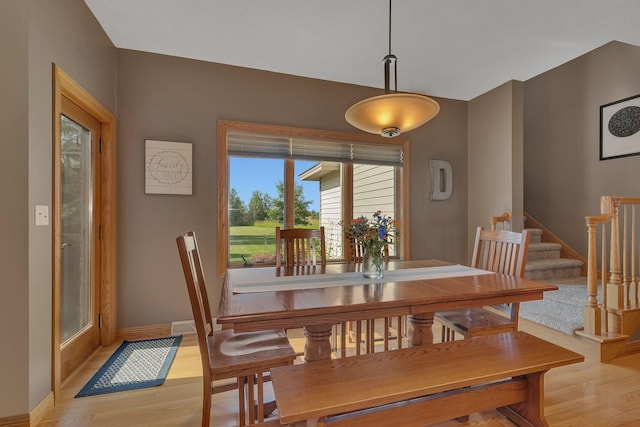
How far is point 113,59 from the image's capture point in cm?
279

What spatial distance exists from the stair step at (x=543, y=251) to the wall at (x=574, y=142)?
239 millimetres

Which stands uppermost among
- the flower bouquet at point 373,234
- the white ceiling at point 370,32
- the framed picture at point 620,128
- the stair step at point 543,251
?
the white ceiling at point 370,32

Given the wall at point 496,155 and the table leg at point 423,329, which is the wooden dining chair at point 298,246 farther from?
the wall at point 496,155

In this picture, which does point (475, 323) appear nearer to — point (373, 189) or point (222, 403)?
point (222, 403)

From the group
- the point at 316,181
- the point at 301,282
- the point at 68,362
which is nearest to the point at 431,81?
the point at 316,181

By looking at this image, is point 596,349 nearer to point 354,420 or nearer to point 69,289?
point 354,420

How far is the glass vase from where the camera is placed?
1.95 m

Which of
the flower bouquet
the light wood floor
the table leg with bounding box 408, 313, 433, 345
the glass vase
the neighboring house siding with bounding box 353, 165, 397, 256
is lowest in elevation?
the light wood floor

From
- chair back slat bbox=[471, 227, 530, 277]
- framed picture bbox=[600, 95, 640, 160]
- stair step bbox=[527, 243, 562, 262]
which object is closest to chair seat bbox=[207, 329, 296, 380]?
chair back slat bbox=[471, 227, 530, 277]

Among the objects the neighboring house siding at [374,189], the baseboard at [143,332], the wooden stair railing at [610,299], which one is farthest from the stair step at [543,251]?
the baseboard at [143,332]

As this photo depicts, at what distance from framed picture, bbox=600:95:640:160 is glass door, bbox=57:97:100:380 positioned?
17.9 ft

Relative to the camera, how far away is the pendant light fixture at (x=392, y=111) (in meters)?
1.62

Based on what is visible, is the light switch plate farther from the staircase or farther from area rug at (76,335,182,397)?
the staircase
